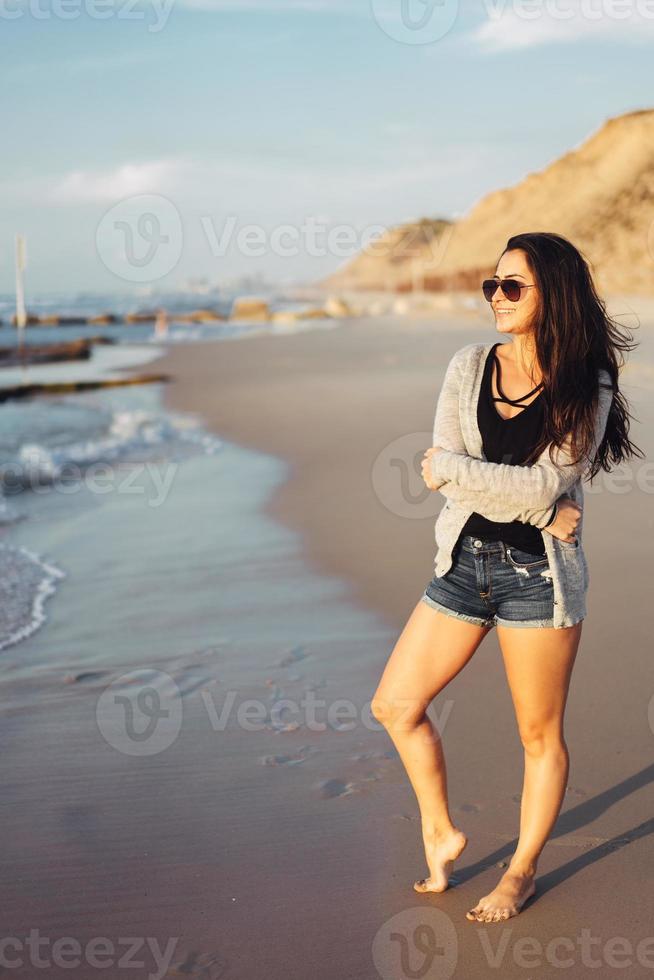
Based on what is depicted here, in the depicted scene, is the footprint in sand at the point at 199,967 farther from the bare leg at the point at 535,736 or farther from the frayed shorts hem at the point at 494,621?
the frayed shorts hem at the point at 494,621

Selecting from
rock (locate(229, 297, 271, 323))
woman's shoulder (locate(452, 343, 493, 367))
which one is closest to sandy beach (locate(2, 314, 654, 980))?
woman's shoulder (locate(452, 343, 493, 367))

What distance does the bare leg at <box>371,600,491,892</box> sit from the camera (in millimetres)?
2877

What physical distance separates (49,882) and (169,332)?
4448 centimetres

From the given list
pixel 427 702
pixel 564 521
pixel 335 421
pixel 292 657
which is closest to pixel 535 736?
pixel 427 702

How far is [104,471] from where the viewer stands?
1099 centimetres

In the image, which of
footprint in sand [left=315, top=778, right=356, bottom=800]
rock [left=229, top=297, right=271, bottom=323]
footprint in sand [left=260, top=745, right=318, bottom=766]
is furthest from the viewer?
rock [left=229, top=297, right=271, bottom=323]

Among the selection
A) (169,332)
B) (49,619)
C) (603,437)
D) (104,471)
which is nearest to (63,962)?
(603,437)

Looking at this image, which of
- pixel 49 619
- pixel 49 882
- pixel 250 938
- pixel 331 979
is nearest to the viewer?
pixel 331 979

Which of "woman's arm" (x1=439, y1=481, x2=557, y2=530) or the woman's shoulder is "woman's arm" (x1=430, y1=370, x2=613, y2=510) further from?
the woman's shoulder

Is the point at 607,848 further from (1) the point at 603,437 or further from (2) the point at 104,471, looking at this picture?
(2) the point at 104,471

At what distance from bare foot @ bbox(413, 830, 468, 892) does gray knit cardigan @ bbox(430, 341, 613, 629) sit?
29.5 inches

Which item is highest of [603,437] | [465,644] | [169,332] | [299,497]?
[603,437]

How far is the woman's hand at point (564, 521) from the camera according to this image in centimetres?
273

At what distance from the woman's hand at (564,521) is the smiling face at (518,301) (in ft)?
1.62
